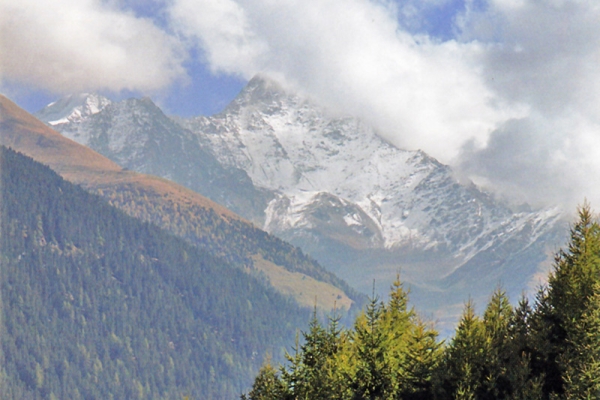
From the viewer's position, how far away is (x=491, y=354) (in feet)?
153

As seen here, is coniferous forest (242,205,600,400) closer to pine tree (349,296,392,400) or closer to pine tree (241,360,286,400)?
pine tree (349,296,392,400)

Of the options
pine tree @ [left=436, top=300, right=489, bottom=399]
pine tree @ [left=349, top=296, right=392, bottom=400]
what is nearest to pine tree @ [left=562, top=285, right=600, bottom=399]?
pine tree @ [left=436, top=300, right=489, bottom=399]

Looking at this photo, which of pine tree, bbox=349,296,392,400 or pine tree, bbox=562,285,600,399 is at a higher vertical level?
pine tree, bbox=562,285,600,399

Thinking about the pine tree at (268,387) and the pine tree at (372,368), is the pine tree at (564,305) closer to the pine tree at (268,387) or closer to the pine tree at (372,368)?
the pine tree at (372,368)

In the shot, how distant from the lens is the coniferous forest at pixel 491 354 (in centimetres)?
4428

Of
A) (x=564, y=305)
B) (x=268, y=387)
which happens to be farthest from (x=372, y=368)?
(x=564, y=305)

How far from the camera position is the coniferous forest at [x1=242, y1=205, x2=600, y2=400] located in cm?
4428

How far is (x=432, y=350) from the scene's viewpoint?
51844mm

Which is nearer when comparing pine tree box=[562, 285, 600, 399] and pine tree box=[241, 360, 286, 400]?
pine tree box=[562, 285, 600, 399]

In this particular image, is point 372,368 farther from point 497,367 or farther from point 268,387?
point 268,387

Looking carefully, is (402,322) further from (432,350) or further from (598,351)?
(598,351)

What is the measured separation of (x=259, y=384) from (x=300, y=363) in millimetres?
9119

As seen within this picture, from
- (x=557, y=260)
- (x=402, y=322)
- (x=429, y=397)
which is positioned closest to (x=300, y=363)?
(x=402, y=322)

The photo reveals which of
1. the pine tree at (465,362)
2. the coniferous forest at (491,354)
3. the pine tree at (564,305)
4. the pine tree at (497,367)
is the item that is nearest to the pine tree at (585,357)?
the coniferous forest at (491,354)
